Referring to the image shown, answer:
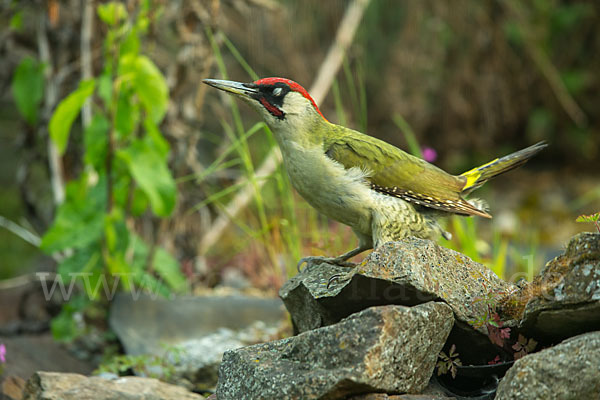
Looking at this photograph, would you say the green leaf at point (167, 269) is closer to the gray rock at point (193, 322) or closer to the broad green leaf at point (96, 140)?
the gray rock at point (193, 322)

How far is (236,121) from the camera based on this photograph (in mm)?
4277

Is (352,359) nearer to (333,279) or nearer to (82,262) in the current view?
(333,279)

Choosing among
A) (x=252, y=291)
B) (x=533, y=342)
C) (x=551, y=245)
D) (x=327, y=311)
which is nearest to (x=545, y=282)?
(x=533, y=342)

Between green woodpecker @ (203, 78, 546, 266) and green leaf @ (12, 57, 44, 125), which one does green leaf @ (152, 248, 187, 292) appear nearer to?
green leaf @ (12, 57, 44, 125)

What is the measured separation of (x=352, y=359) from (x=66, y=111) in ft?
7.65

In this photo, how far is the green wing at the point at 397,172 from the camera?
10.5ft

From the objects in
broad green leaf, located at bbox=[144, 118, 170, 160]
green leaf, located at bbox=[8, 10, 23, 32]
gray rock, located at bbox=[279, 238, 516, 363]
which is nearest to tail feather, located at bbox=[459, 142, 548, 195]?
gray rock, located at bbox=[279, 238, 516, 363]

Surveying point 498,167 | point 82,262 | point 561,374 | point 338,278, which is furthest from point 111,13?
point 561,374

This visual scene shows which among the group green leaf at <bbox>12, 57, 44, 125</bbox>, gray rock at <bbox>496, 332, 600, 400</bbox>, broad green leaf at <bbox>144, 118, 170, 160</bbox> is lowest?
gray rock at <bbox>496, 332, 600, 400</bbox>

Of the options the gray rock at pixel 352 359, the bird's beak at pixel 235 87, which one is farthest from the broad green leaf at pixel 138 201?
the gray rock at pixel 352 359

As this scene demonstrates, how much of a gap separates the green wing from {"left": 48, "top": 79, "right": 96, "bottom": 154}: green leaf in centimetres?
139

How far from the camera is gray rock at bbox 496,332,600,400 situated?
1.95 metres

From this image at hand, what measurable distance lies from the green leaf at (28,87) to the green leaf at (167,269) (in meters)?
1.22

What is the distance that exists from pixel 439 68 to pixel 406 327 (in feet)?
22.5
